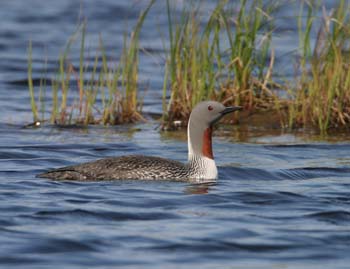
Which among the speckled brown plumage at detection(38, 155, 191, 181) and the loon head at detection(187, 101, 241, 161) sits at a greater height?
the loon head at detection(187, 101, 241, 161)

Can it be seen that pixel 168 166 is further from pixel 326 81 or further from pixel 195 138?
pixel 326 81

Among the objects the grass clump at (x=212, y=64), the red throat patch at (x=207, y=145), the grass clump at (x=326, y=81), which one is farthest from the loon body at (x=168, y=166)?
the grass clump at (x=326, y=81)

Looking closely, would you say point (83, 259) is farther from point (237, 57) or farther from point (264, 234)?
point (237, 57)

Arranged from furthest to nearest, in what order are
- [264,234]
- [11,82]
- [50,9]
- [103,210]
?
[50,9], [11,82], [103,210], [264,234]

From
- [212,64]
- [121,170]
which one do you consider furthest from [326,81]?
[121,170]

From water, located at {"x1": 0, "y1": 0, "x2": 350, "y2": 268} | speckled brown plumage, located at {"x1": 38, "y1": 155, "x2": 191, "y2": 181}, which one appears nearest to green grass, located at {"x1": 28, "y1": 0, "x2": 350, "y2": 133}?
water, located at {"x1": 0, "y1": 0, "x2": 350, "y2": 268}

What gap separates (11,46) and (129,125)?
8350 mm

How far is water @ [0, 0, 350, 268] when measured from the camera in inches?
301

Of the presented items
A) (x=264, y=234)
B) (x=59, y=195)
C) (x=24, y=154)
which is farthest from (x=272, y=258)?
(x=24, y=154)

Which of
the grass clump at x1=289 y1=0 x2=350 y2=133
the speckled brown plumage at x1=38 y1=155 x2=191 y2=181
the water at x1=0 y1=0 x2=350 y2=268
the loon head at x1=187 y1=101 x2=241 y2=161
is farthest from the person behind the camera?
the grass clump at x1=289 y1=0 x2=350 y2=133

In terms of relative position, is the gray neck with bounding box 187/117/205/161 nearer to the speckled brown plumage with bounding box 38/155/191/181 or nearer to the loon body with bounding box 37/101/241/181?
the loon body with bounding box 37/101/241/181

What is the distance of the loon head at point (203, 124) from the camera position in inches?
411

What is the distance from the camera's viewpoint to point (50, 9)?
25656 mm

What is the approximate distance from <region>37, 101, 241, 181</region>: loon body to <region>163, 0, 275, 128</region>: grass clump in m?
2.03
